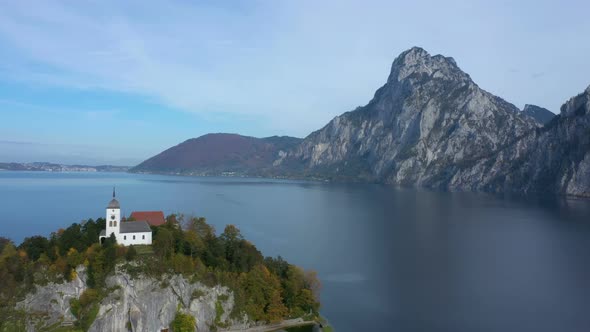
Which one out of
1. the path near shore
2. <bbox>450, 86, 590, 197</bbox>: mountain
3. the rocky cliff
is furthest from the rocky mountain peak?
the rocky cliff

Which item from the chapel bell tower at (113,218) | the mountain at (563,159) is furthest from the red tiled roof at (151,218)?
the mountain at (563,159)

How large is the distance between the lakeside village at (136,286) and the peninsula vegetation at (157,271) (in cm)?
9

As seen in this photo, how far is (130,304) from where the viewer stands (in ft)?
131

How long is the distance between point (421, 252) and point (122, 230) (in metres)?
47.5

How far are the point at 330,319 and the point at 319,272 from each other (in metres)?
15.5

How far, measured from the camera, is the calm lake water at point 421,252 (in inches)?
1788

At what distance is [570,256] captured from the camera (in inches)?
2714

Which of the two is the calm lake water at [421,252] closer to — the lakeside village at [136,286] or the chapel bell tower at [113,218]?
the lakeside village at [136,286]

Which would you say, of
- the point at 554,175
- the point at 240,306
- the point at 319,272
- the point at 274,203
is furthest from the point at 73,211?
the point at 554,175

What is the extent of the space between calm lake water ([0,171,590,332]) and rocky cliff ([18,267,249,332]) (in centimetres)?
1363

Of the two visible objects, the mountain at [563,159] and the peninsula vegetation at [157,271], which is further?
the mountain at [563,159]

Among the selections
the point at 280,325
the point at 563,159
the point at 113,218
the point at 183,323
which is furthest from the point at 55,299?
the point at 563,159

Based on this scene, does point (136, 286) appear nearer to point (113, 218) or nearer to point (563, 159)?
point (113, 218)

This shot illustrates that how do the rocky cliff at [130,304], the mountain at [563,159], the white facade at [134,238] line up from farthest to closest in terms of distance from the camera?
the mountain at [563,159]
the white facade at [134,238]
the rocky cliff at [130,304]
